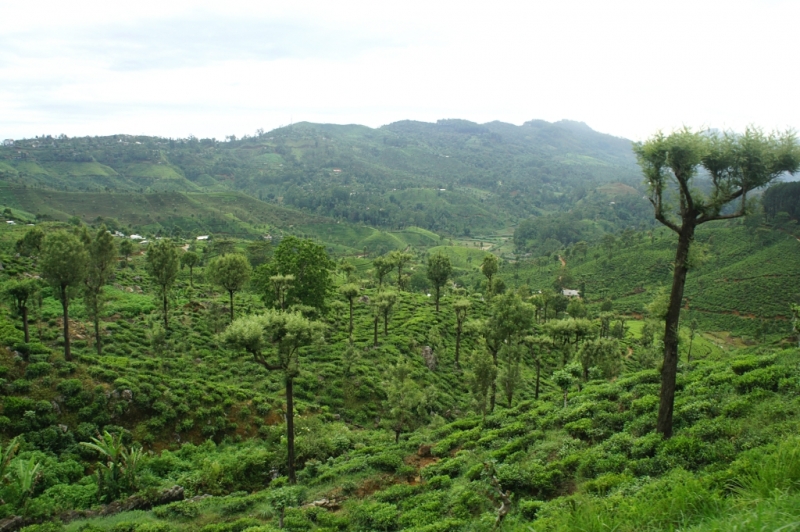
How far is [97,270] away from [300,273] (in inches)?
508

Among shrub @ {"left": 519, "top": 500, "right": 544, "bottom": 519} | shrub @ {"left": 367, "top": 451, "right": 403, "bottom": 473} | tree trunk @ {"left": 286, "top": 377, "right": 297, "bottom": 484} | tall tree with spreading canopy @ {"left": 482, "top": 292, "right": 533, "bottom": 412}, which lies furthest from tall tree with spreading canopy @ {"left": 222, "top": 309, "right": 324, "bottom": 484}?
tall tree with spreading canopy @ {"left": 482, "top": 292, "right": 533, "bottom": 412}

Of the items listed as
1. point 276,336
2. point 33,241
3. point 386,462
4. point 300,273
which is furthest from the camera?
point 33,241

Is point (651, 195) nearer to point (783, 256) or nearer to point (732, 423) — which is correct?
point (732, 423)

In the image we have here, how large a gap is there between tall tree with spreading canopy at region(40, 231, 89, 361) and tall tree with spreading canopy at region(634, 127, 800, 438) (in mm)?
26000

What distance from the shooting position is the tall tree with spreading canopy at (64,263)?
70.7ft

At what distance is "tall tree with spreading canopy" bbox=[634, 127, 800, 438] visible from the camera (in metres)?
10.1

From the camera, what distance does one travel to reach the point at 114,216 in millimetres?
139750

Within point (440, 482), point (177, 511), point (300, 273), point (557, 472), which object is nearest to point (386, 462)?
point (440, 482)

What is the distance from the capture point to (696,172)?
428 inches

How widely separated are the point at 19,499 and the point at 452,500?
1309 cm

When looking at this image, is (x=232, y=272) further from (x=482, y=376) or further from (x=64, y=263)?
(x=482, y=376)

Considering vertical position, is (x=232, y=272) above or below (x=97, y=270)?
below

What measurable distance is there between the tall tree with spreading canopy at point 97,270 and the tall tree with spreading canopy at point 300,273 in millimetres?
10252

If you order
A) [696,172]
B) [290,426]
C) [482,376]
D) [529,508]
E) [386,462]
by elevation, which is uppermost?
[696,172]
